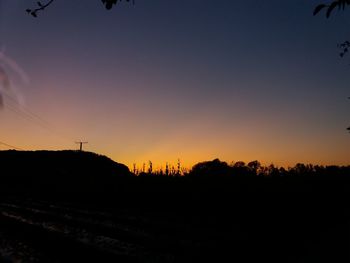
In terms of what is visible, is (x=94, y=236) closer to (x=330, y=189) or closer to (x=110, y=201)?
(x=330, y=189)

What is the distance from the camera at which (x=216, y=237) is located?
19.2 feet

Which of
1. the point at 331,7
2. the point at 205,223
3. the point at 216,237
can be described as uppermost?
the point at 331,7

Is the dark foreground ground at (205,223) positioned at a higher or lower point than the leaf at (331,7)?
lower

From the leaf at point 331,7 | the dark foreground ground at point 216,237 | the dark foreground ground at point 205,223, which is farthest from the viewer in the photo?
the dark foreground ground at point 205,223

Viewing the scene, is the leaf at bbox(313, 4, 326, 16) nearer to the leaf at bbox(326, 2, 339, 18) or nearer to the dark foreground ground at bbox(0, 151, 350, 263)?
the leaf at bbox(326, 2, 339, 18)

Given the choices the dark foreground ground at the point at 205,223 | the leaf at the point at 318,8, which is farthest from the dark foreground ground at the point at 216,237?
the leaf at the point at 318,8

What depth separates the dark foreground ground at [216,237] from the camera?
14.5 ft

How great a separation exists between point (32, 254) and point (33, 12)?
3.08 meters

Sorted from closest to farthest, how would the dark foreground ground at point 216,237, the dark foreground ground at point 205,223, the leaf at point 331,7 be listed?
the leaf at point 331,7 → the dark foreground ground at point 216,237 → the dark foreground ground at point 205,223

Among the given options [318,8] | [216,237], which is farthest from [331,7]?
[216,237]

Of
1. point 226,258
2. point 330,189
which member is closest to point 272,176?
point 330,189

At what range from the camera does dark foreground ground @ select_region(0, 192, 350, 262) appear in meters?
4.43

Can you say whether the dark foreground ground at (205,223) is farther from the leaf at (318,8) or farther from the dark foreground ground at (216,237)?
the leaf at (318,8)

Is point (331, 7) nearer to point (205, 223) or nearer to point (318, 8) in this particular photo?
point (318, 8)
